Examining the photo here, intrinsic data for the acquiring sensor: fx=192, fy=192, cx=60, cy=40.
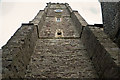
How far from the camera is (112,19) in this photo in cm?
838

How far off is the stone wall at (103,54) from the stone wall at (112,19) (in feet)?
1.27

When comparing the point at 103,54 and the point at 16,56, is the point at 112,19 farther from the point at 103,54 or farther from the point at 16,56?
the point at 16,56

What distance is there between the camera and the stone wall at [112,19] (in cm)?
757

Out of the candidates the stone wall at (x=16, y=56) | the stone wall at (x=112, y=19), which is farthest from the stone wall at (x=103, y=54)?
the stone wall at (x=16, y=56)

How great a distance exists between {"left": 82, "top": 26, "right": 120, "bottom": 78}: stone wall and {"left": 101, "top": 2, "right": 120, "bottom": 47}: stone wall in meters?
0.39

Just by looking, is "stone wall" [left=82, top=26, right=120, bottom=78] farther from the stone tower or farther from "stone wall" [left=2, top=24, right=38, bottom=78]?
"stone wall" [left=2, top=24, right=38, bottom=78]

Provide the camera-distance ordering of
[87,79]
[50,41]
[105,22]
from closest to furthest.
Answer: [87,79]
[105,22]
[50,41]

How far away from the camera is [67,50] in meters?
9.27

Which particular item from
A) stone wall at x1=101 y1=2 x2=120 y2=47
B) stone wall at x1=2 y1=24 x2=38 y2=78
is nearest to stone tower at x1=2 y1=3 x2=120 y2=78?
stone wall at x1=2 y1=24 x2=38 y2=78

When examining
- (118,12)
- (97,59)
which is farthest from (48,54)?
(118,12)

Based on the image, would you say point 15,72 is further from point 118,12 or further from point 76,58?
point 118,12

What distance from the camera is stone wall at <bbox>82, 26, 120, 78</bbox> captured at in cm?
567

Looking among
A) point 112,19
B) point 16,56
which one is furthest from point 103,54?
point 16,56

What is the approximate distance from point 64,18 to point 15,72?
11.0 metres
